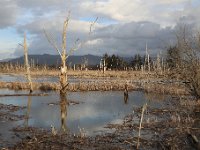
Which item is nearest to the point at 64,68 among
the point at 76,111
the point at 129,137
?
the point at 76,111

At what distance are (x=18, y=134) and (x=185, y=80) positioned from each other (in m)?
13.9

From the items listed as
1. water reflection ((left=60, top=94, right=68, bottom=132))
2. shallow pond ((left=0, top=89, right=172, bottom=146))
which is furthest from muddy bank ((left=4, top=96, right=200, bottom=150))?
water reflection ((left=60, top=94, right=68, bottom=132))

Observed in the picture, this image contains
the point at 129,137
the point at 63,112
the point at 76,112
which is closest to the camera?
the point at 129,137

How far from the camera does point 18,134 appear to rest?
636 inches

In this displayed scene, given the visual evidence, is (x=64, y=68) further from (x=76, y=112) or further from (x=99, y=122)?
(x=99, y=122)

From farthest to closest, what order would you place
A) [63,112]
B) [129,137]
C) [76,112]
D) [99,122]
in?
[76,112] → [63,112] → [99,122] → [129,137]

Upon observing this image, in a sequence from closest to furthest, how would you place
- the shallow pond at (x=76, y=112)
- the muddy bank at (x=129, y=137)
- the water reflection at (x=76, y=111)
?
the muddy bank at (x=129, y=137), the shallow pond at (x=76, y=112), the water reflection at (x=76, y=111)

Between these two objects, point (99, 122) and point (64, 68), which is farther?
point (64, 68)

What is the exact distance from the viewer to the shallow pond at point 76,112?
18.4m

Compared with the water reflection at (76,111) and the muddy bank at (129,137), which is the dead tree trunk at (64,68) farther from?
the muddy bank at (129,137)

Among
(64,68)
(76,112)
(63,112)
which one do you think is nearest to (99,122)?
(76,112)

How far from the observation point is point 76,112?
78.3ft

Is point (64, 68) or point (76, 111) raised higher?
point (64, 68)

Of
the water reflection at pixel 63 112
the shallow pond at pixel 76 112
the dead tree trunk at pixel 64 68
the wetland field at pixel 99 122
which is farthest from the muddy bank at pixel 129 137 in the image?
the dead tree trunk at pixel 64 68
